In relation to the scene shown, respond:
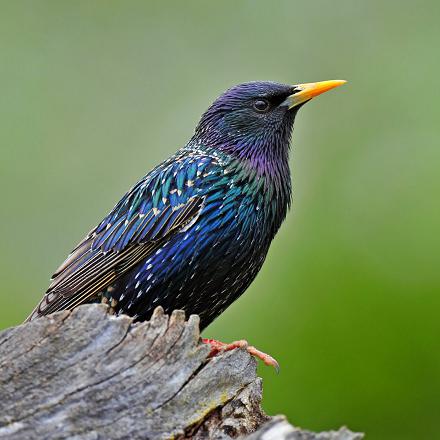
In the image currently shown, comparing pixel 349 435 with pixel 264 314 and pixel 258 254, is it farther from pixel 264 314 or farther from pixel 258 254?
pixel 264 314

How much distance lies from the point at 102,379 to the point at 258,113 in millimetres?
2477

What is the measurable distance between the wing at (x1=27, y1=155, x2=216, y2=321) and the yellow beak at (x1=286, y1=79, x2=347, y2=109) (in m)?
0.61

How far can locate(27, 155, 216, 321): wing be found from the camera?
203 inches

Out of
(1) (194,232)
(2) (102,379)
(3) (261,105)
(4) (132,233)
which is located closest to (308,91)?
(3) (261,105)

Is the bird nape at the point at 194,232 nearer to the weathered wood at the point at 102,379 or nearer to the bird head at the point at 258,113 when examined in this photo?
the bird head at the point at 258,113

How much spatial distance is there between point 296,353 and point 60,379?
9.56 feet

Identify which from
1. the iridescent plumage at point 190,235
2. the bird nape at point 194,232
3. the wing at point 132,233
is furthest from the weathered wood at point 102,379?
the wing at point 132,233

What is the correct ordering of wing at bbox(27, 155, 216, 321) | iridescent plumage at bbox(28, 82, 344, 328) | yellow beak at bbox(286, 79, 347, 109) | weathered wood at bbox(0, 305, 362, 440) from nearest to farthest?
weathered wood at bbox(0, 305, 362, 440), iridescent plumage at bbox(28, 82, 344, 328), wing at bbox(27, 155, 216, 321), yellow beak at bbox(286, 79, 347, 109)

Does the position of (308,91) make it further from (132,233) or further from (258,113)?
(132,233)

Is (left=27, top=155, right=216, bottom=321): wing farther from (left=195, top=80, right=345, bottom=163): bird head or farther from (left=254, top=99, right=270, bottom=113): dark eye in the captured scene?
(left=254, top=99, right=270, bottom=113): dark eye

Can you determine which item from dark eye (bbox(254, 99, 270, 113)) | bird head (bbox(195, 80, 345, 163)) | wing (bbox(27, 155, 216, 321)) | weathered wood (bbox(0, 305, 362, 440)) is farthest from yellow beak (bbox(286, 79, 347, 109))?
weathered wood (bbox(0, 305, 362, 440))

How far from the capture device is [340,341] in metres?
6.28

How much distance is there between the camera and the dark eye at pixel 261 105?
18.6ft

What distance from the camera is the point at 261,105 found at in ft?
18.6
